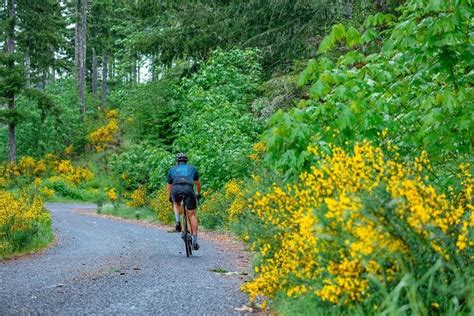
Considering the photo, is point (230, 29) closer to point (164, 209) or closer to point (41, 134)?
point (164, 209)

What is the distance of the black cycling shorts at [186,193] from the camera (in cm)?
1007

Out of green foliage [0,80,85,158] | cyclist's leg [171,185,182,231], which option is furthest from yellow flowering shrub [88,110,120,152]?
cyclist's leg [171,185,182,231]

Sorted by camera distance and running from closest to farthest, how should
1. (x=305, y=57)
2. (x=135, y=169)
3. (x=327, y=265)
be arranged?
(x=327, y=265), (x=305, y=57), (x=135, y=169)

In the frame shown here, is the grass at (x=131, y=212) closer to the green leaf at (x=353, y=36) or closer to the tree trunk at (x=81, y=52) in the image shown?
the green leaf at (x=353, y=36)

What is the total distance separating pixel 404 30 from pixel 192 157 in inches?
509

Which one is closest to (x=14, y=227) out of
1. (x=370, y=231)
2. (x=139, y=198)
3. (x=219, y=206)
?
(x=219, y=206)

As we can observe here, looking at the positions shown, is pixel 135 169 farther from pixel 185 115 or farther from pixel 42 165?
pixel 42 165

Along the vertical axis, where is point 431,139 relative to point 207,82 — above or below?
below

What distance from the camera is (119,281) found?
23.6 feet

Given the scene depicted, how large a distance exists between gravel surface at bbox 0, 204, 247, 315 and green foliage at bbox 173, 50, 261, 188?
19.0ft

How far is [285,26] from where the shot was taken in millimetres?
22641

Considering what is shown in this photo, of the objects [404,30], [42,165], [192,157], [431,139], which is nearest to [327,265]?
[431,139]

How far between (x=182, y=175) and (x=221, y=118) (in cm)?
941

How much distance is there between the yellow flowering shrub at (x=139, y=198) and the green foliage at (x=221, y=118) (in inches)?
117
